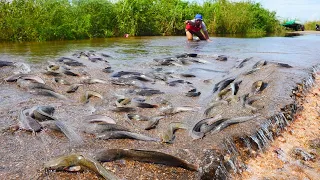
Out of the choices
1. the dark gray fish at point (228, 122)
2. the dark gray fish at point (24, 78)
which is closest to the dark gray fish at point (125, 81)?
the dark gray fish at point (24, 78)

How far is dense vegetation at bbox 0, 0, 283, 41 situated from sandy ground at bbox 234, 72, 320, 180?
1676cm

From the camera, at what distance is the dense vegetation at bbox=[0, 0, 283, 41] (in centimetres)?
1819

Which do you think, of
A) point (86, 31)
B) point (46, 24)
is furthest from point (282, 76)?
point (86, 31)

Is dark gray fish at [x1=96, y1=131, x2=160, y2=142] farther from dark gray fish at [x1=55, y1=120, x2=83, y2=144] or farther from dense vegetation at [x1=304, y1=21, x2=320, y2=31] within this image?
dense vegetation at [x1=304, y1=21, x2=320, y2=31]

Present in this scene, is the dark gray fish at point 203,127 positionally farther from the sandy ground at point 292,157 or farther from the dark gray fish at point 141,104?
the dark gray fish at point 141,104

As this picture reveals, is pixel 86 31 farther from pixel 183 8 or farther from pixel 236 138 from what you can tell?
pixel 236 138

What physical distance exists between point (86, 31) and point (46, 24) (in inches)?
Answer: 143

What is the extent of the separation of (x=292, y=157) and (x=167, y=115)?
229cm

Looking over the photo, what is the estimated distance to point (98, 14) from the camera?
76.0 feet

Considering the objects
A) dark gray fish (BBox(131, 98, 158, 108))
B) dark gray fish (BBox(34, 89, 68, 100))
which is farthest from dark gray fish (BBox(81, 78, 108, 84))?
dark gray fish (BBox(131, 98, 158, 108))

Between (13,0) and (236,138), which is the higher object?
(13,0)

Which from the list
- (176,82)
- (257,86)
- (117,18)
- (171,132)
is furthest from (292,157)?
(117,18)

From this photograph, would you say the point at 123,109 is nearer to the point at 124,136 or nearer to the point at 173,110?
the point at 173,110

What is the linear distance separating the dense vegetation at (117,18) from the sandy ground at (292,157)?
1676 cm
